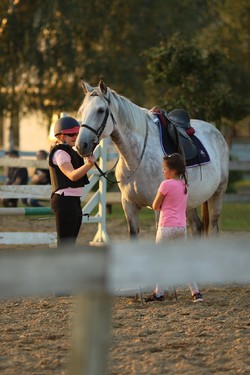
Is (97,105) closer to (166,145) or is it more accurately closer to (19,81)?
(166,145)

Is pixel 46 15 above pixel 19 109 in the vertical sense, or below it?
above

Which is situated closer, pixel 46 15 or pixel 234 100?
pixel 234 100

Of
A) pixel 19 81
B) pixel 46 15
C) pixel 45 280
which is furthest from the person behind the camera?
pixel 19 81

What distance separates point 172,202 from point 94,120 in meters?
1.10

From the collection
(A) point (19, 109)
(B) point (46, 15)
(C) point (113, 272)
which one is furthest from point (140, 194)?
(A) point (19, 109)

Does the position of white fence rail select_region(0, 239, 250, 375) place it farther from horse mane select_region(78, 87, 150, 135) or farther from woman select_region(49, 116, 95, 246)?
horse mane select_region(78, 87, 150, 135)

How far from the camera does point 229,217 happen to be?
768 inches

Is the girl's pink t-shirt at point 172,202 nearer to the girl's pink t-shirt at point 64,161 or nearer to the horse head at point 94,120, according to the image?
the horse head at point 94,120

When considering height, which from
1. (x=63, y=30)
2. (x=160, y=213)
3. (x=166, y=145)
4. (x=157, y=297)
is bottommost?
(x=157, y=297)

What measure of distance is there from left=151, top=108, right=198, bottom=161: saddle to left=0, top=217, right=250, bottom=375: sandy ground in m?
1.40

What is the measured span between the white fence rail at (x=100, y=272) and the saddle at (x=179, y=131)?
5511 mm

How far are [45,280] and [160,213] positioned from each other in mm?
5059

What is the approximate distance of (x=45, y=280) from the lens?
3.08 meters

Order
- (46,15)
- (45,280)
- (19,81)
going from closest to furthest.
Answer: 1. (45,280)
2. (46,15)
3. (19,81)
